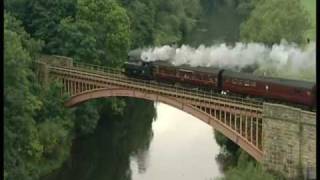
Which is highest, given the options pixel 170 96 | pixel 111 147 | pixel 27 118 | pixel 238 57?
pixel 238 57

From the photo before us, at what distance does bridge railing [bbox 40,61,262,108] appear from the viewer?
52188 mm

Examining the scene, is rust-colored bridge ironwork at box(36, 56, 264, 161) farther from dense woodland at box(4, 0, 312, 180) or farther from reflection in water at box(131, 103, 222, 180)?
reflection in water at box(131, 103, 222, 180)

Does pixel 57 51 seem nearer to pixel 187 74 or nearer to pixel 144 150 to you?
pixel 144 150

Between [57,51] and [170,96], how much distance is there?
1577 cm

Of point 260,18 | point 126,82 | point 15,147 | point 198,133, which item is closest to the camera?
point 15,147

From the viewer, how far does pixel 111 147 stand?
6412cm

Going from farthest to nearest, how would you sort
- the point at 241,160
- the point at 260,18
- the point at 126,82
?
the point at 260,18, the point at 126,82, the point at 241,160

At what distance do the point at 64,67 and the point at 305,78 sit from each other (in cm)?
1929

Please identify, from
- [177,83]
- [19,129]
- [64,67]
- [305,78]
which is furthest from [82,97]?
[305,78]

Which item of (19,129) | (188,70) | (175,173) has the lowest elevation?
(175,173)

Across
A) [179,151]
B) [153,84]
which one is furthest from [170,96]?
[179,151]

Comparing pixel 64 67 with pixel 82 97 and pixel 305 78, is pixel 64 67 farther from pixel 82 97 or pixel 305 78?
pixel 305 78

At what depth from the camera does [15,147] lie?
4962cm

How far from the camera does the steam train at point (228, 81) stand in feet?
165
